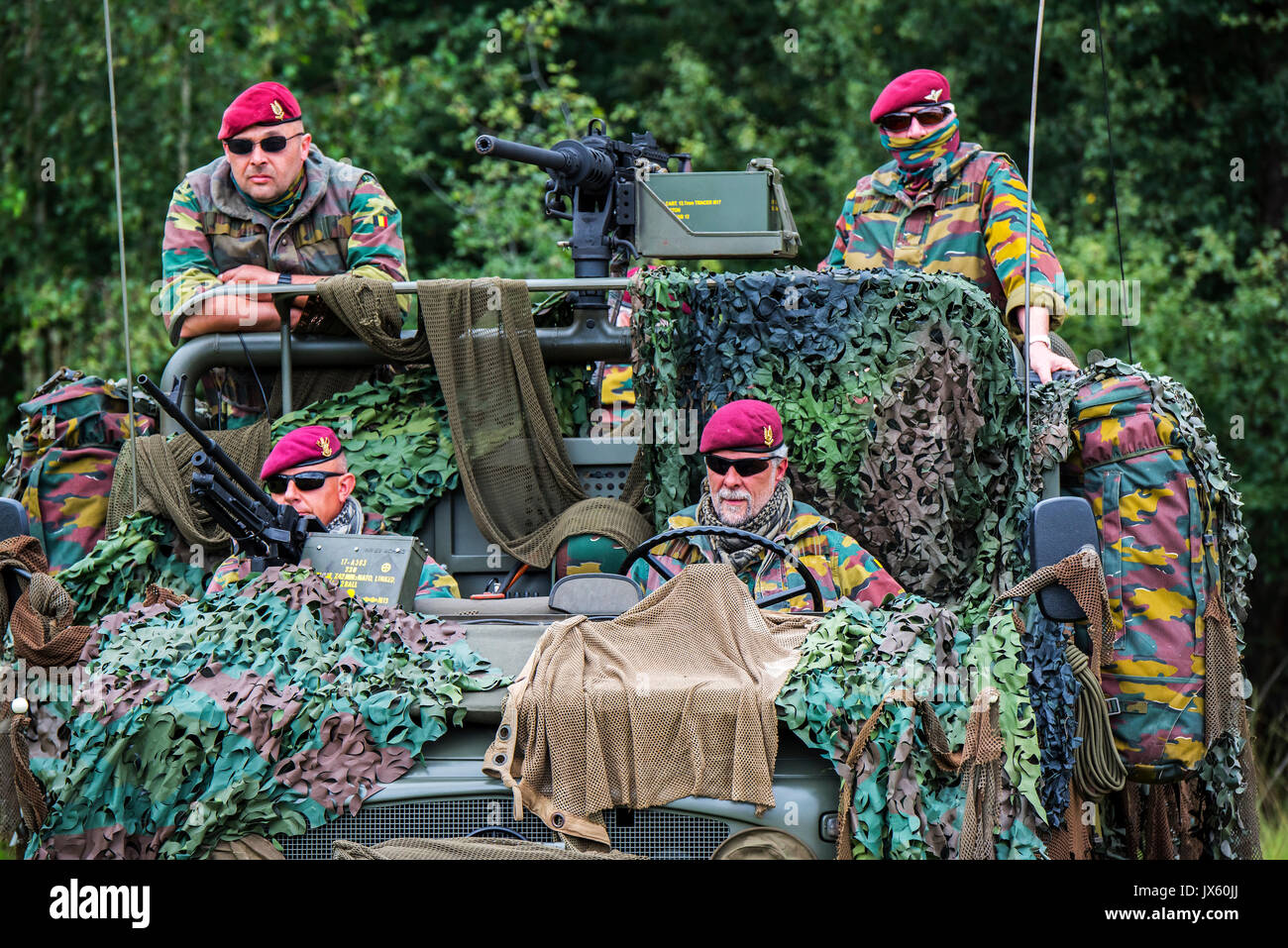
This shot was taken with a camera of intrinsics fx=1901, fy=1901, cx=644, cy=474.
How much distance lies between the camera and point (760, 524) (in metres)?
6.22

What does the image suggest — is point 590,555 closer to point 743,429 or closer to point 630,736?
point 743,429

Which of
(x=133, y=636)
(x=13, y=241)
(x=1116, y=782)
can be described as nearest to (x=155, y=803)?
(x=133, y=636)

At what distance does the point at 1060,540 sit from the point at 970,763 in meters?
0.75

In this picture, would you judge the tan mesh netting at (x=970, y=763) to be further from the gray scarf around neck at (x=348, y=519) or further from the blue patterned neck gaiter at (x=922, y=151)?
the blue patterned neck gaiter at (x=922, y=151)

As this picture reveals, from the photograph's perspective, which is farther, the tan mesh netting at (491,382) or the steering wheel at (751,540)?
the tan mesh netting at (491,382)

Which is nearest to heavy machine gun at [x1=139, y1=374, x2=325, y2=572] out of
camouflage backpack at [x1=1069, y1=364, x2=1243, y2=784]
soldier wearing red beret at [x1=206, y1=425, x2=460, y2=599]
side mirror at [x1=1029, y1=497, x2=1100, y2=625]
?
soldier wearing red beret at [x1=206, y1=425, x2=460, y2=599]

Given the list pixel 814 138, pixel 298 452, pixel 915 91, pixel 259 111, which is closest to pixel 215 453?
pixel 298 452

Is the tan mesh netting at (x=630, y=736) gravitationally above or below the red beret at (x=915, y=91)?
below

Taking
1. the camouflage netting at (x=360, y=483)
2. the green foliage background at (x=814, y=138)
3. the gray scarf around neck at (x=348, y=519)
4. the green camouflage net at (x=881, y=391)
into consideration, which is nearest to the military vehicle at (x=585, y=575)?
the camouflage netting at (x=360, y=483)

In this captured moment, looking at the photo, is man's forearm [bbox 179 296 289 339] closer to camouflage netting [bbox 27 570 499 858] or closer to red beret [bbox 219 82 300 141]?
red beret [bbox 219 82 300 141]

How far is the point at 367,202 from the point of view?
7617mm

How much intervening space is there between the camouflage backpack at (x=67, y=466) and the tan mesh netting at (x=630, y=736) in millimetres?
2613

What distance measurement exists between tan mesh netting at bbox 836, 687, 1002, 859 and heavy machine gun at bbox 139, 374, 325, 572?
202 centimetres

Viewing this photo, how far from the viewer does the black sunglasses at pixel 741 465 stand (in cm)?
620
